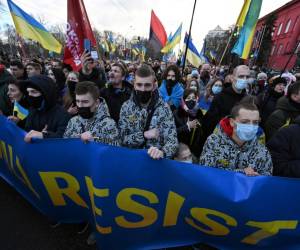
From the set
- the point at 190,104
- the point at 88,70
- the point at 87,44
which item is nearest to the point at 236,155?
the point at 190,104

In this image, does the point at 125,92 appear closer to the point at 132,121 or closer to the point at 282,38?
the point at 132,121

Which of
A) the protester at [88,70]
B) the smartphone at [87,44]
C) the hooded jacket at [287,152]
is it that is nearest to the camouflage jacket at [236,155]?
the hooded jacket at [287,152]

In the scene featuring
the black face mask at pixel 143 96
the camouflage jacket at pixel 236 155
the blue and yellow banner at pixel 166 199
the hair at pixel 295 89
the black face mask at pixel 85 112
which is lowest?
the blue and yellow banner at pixel 166 199

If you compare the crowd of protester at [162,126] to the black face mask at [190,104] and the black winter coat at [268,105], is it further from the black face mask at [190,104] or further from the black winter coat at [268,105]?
the black winter coat at [268,105]

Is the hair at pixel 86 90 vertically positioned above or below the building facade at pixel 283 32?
below

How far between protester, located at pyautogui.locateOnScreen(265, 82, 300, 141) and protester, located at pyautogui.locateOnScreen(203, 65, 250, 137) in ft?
2.05

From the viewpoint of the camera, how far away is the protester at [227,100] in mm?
3605

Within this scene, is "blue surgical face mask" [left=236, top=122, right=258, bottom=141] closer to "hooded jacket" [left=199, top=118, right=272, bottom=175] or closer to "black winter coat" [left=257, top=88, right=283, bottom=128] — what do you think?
"hooded jacket" [left=199, top=118, right=272, bottom=175]

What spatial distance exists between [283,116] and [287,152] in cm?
89

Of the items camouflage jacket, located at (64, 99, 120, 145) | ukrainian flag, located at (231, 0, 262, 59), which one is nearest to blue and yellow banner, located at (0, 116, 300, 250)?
camouflage jacket, located at (64, 99, 120, 145)

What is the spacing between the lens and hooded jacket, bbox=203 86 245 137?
12.0 feet

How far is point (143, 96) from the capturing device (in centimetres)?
258

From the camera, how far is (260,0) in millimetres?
4867

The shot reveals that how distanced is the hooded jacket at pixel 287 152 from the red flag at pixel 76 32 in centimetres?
361
